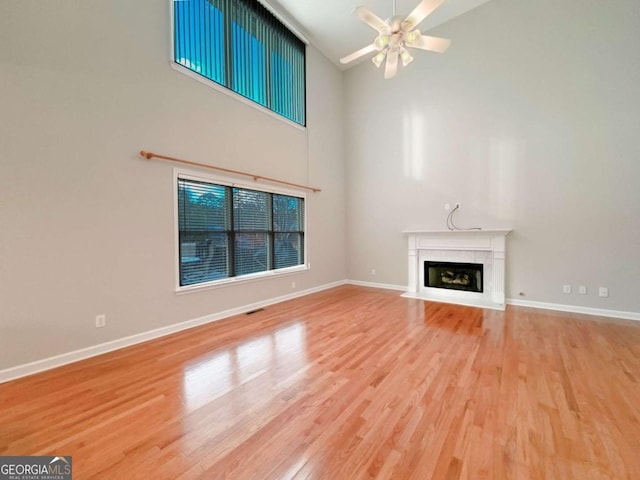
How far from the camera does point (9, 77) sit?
2.28m

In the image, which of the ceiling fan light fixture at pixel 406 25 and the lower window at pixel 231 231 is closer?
the ceiling fan light fixture at pixel 406 25

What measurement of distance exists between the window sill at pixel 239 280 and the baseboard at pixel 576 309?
152 inches

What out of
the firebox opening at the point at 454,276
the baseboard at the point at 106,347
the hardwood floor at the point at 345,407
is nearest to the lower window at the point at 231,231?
the baseboard at the point at 106,347

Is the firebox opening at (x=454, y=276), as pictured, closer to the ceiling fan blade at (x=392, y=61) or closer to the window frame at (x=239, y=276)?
the window frame at (x=239, y=276)

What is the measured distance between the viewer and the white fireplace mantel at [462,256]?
14.9 feet

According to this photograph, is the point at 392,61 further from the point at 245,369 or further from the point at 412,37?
the point at 245,369

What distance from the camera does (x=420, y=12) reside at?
259cm

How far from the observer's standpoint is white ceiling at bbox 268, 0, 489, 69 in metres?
4.59

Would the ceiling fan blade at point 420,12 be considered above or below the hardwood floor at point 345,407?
above

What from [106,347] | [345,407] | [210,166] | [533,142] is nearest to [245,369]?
[345,407]

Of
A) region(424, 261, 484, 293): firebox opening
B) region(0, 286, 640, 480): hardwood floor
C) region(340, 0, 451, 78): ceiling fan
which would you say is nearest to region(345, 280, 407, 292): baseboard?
region(424, 261, 484, 293): firebox opening

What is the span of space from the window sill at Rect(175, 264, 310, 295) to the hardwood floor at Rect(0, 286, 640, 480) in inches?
22.9

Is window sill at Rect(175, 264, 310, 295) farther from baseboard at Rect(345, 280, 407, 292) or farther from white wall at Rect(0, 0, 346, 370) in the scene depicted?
baseboard at Rect(345, 280, 407, 292)

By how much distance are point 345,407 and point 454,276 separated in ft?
13.6
